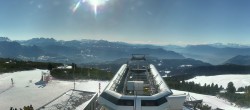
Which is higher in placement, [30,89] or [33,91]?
[30,89]

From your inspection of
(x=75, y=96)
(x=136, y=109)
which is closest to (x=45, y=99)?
(x=75, y=96)

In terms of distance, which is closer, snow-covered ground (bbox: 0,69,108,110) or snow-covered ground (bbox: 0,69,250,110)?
snow-covered ground (bbox: 0,69,108,110)

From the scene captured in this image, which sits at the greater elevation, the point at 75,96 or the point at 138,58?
the point at 138,58

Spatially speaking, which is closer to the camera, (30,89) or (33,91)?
(33,91)

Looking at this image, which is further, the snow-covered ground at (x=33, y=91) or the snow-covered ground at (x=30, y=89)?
the snow-covered ground at (x=33, y=91)

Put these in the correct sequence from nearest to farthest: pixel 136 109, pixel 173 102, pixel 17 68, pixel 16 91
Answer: pixel 136 109 → pixel 173 102 → pixel 16 91 → pixel 17 68

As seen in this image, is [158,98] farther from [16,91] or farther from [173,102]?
[16,91]

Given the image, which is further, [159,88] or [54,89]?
[54,89]

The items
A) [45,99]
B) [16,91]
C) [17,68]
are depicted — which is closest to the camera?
[45,99]
